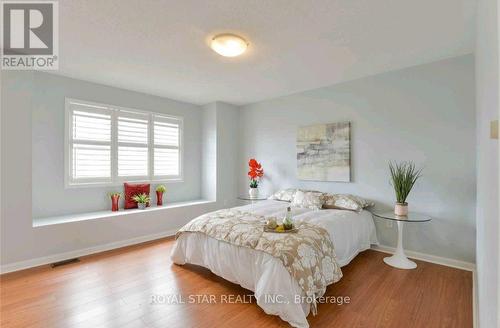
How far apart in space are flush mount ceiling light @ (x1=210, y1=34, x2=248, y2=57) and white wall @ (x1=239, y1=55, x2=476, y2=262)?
6.76ft

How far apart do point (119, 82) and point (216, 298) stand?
3.52 m

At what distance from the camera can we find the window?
12.1 feet

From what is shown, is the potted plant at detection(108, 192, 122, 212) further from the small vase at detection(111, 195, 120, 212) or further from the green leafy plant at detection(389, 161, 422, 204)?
the green leafy plant at detection(389, 161, 422, 204)

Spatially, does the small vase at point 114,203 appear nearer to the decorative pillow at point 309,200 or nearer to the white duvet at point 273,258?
the white duvet at point 273,258

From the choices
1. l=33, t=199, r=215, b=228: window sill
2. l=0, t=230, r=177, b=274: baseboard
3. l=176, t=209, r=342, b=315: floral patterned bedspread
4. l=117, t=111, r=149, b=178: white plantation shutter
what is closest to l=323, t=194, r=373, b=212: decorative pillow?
l=176, t=209, r=342, b=315: floral patterned bedspread

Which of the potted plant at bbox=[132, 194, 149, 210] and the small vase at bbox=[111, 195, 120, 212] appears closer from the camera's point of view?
the small vase at bbox=[111, 195, 120, 212]

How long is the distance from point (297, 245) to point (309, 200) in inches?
62.8

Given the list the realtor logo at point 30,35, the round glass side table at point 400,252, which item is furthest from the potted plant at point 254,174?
the realtor logo at point 30,35

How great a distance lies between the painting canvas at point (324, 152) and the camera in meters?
3.77

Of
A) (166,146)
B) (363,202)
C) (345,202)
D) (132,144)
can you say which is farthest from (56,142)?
(363,202)

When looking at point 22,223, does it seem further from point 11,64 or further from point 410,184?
point 410,184

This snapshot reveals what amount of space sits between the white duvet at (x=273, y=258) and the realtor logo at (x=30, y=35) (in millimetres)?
2580

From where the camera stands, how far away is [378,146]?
3.48 meters

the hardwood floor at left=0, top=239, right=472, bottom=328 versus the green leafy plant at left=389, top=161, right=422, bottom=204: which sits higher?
the green leafy plant at left=389, top=161, right=422, bottom=204
